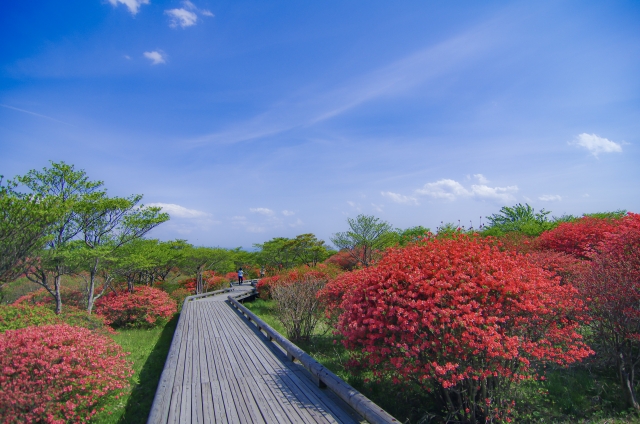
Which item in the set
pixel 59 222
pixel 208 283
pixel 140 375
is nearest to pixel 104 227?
pixel 59 222

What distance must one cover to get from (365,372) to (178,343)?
5.33m

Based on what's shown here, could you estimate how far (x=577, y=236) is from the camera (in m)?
14.1

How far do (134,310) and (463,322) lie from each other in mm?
16545

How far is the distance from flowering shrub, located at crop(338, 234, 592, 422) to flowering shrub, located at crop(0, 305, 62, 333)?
30.5 ft

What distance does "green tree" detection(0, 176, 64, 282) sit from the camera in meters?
10.3

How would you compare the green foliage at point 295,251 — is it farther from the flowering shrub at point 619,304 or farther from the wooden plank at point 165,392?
the flowering shrub at point 619,304

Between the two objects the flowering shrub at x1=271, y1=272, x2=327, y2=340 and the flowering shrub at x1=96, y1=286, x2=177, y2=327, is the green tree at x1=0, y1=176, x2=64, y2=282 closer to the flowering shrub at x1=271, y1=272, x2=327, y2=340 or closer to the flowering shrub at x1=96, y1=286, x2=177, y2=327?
the flowering shrub at x1=96, y1=286, x2=177, y2=327

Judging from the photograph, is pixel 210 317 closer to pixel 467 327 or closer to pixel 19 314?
pixel 19 314

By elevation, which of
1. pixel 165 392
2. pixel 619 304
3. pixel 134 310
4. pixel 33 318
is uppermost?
pixel 619 304

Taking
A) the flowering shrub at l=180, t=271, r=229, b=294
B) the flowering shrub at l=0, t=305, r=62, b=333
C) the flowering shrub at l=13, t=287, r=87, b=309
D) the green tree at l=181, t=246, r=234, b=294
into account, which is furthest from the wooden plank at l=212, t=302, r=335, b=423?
the flowering shrub at l=180, t=271, r=229, b=294

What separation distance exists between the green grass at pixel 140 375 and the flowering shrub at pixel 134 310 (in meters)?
0.60

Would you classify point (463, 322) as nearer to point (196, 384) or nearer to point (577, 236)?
point (196, 384)

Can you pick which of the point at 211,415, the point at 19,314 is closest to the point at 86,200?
the point at 19,314

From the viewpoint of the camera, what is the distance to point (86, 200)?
15.8 meters
